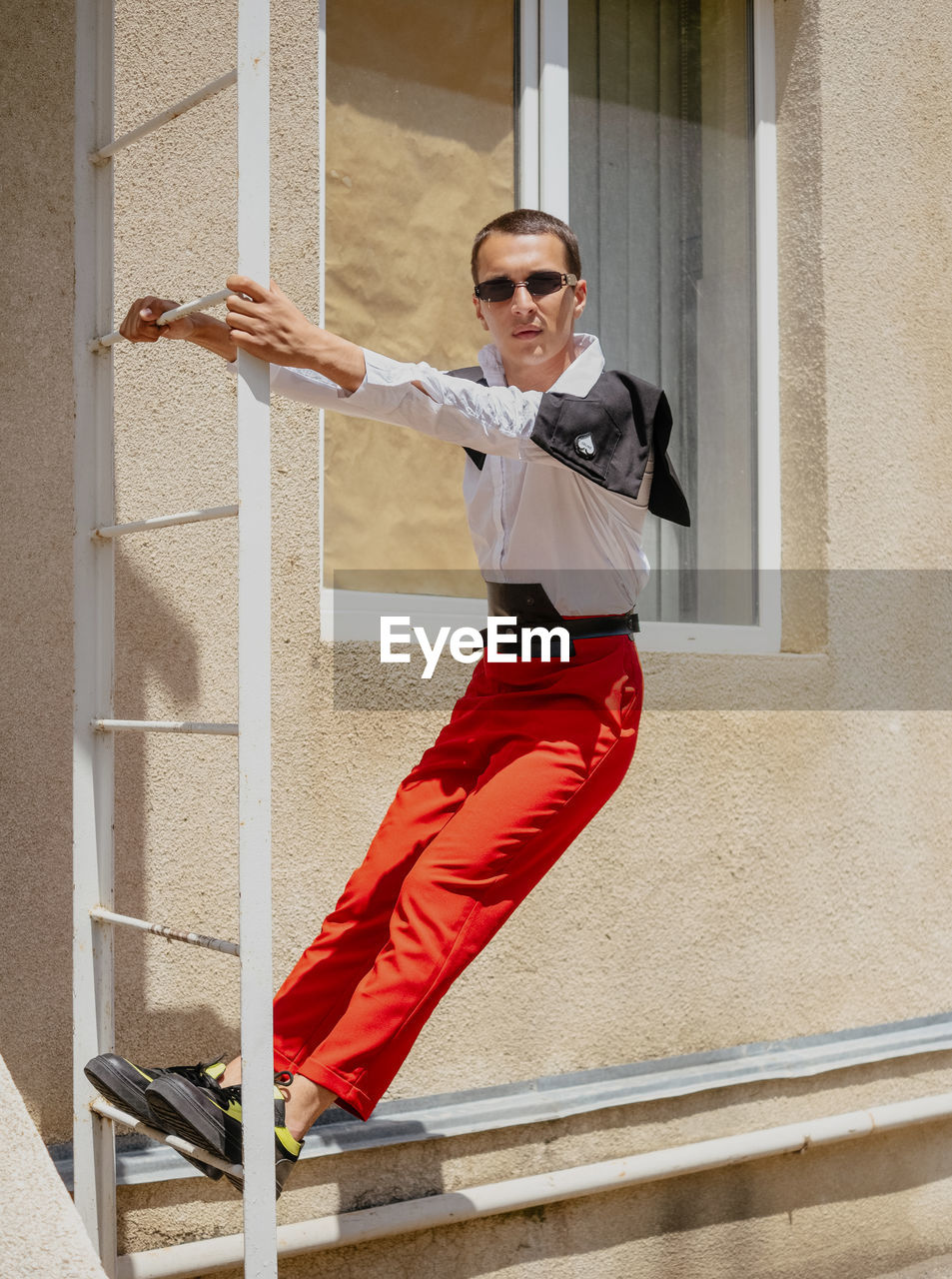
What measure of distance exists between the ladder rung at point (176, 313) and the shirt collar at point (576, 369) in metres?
0.66

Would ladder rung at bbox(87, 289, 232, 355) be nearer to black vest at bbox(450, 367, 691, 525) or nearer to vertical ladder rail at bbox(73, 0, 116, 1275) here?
vertical ladder rail at bbox(73, 0, 116, 1275)

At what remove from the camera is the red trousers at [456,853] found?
2.50 metres

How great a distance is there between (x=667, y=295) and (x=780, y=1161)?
2814 mm

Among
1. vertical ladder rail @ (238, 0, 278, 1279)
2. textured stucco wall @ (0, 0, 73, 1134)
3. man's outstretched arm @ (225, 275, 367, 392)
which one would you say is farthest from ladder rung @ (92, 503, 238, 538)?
textured stucco wall @ (0, 0, 73, 1134)

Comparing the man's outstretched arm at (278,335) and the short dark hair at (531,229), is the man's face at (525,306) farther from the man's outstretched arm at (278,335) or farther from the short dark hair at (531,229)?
the man's outstretched arm at (278,335)

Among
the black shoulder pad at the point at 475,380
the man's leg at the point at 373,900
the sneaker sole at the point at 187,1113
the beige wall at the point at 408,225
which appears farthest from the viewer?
the beige wall at the point at 408,225

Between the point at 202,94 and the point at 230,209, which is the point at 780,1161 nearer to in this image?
the point at 230,209

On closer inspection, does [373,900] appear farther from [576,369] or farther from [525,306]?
[525,306]

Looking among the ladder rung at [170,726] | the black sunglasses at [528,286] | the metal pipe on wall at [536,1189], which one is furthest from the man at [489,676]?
the metal pipe on wall at [536,1189]

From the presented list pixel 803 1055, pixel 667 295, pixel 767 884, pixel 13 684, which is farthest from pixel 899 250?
pixel 13 684

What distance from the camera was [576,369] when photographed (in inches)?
109

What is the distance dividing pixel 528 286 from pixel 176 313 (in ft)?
2.57

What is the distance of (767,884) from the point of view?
435 cm

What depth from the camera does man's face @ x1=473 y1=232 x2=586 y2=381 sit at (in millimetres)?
2885
